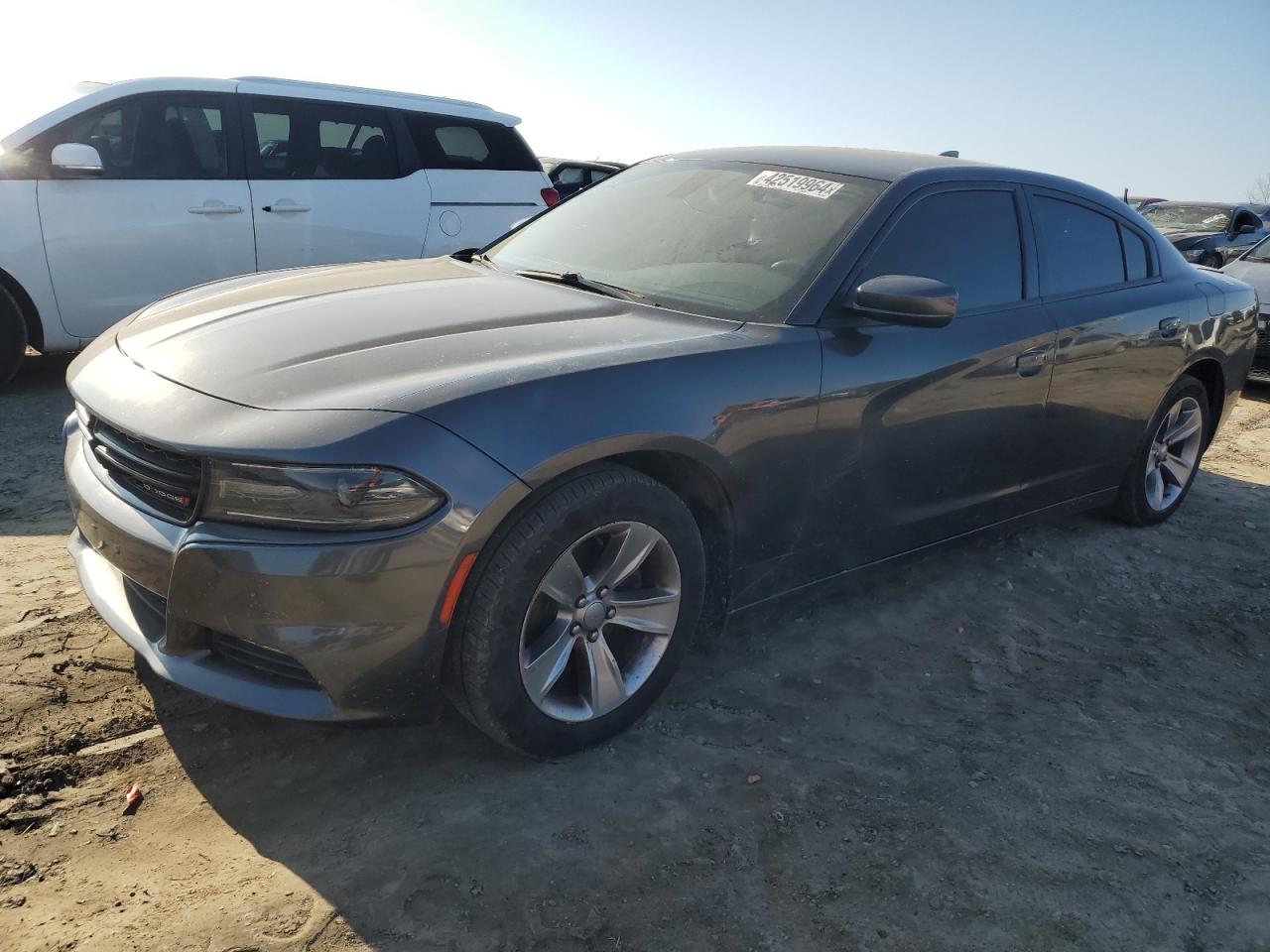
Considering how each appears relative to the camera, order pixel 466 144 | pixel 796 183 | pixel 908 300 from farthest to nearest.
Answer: pixel 466 144, pixel 796 183, pixel 908 300

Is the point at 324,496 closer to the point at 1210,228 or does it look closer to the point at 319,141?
the point at 319,141

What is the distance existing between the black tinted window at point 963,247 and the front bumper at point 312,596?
164cm

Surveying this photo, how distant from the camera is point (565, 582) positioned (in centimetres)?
252

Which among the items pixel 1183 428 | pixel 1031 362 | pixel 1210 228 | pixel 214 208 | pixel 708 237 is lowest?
pixel 1210 228

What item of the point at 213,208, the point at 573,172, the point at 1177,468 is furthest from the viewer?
the point at 573,172

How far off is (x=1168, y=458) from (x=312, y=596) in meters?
4.29

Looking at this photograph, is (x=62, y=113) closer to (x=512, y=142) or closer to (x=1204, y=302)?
A: (x=512, y=142)

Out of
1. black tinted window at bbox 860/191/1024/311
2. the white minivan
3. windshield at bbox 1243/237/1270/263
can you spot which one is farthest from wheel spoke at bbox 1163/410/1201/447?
windshield at bbox 1243/237/1270/263

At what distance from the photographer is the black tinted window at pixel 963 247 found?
10.9 feet

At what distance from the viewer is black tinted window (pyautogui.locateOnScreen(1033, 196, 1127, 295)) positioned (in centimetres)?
392

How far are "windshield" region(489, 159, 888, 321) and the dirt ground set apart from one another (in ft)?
3.91

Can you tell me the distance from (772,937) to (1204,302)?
3.86m

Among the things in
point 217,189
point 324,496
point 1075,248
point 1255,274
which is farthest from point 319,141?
point 1255,274

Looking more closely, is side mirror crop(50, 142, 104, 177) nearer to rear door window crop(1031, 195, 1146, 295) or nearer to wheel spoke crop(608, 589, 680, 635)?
wheel spoke crop(608, 589, 680, 635)
